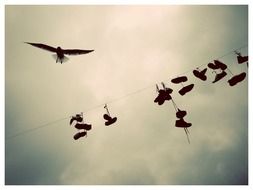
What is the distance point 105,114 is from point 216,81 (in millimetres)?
3855

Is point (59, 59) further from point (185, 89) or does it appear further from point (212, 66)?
point (212, 66)

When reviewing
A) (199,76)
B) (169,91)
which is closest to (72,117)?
(169,91)

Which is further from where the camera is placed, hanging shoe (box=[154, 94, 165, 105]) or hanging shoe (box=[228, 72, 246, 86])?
hanging shoe (box=[154, 94, 165, 105])

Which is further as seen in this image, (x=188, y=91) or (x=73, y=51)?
(x=73, y=51)

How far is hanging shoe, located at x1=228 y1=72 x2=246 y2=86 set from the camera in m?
9.82

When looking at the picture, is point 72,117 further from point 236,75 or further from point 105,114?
point 236,75

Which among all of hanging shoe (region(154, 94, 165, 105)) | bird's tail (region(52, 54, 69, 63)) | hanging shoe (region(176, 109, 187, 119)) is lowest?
hanging shoe (region(176, 109, 187, 119))

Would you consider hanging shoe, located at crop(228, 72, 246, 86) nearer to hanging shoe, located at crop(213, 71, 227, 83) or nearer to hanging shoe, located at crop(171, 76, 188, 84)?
hanging shoe, located at crop(213, 71, 227, 83)

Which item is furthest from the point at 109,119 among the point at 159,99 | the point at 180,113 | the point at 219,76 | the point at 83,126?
the point at 219,76

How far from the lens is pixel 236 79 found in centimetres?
993

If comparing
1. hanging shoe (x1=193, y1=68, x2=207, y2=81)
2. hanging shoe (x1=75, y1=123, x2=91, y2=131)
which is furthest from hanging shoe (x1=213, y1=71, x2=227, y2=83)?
hanging shoe (x1=75, y1=123, x2=91, y2=131)

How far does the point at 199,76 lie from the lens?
10047 millimetres

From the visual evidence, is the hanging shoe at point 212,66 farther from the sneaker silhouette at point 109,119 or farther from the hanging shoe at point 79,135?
the hanging shoe at point 79,135

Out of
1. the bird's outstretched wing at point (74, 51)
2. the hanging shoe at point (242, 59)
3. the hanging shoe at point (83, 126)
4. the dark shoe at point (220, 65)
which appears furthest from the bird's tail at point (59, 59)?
the hanging shoe at point (242, 59)
